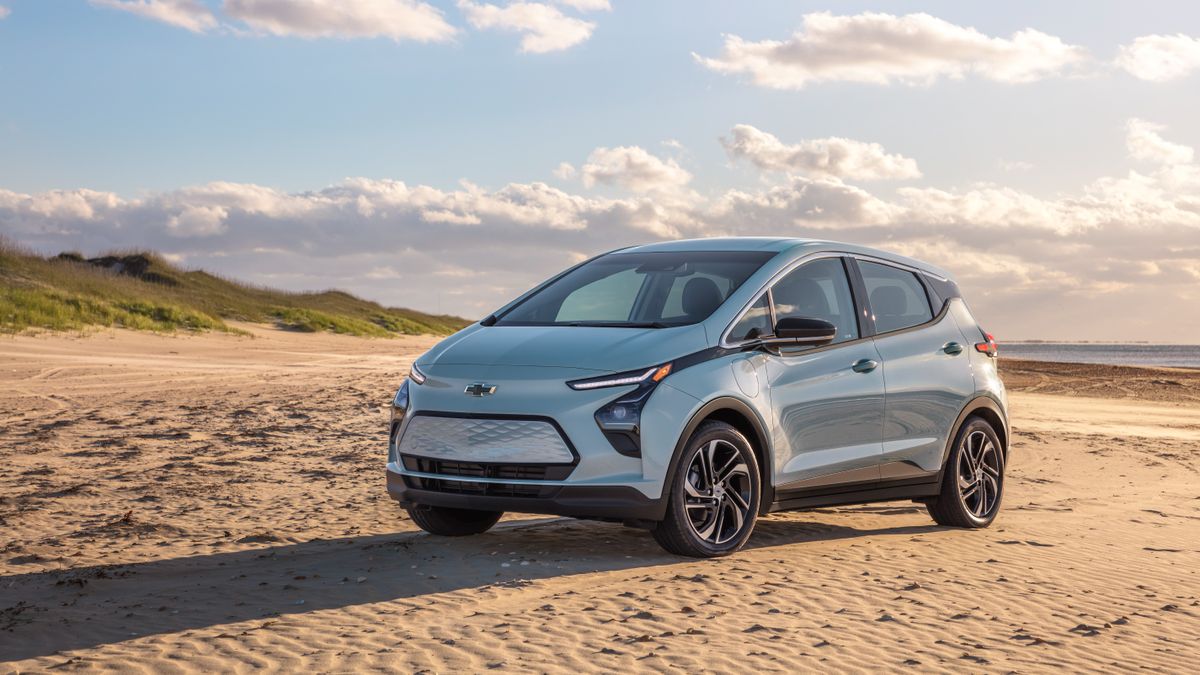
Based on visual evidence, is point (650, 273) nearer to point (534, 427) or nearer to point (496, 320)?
point (496, 320)

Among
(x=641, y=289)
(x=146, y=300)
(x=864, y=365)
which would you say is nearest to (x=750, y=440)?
(x=864, y=365)

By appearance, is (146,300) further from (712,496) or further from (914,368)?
(712,496)

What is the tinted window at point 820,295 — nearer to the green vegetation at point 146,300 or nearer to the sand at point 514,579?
the sand at point 514,579

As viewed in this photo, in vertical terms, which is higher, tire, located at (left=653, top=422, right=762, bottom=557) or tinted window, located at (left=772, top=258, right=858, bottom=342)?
tinted window, located at (left=772, top=258, right=858, bottom=342)

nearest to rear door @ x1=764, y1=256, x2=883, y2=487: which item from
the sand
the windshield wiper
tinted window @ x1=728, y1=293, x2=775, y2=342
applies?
tinted window @ x1=728, y1=293, x2=775, y2=342

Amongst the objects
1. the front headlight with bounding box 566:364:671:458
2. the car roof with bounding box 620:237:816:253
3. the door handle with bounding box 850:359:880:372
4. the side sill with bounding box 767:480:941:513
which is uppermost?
the car roof with bounding box 620:237:816:253

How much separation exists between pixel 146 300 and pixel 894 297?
34.1 metres

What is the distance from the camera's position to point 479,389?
23.8 ft

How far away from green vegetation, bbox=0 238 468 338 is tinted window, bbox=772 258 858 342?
24.5m

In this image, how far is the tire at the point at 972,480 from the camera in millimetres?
9445

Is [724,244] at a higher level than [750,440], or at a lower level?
higher

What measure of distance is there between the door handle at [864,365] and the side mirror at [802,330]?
26.0 inches

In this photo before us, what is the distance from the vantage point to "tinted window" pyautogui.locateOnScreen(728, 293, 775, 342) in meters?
7.71

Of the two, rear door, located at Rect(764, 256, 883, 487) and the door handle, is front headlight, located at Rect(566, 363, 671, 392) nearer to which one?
rear door, located at Rect(764, 256, 883, 487)
